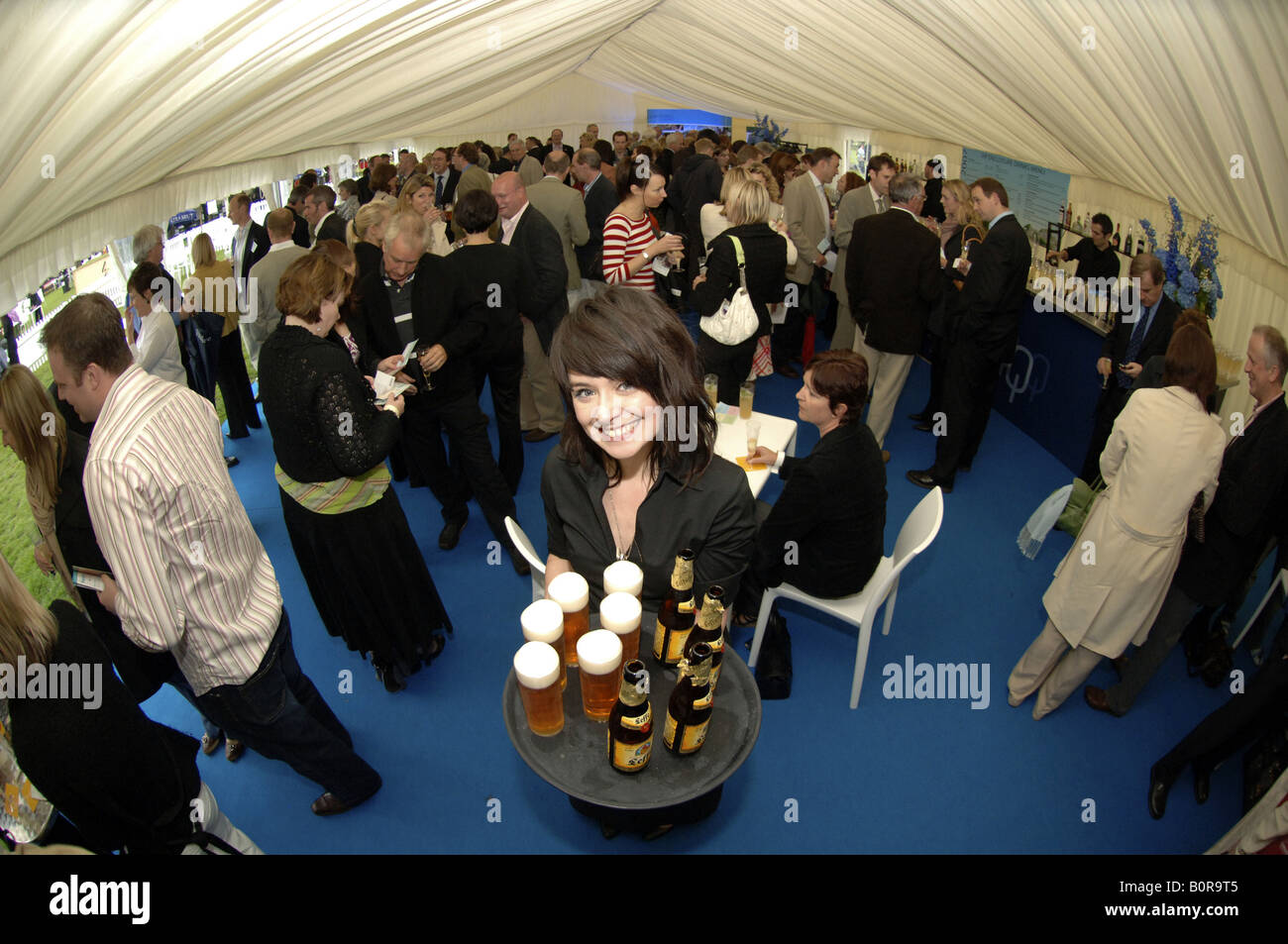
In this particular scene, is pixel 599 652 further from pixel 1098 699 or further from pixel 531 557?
pixel 1098 699

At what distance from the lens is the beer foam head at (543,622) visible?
52.9 inches

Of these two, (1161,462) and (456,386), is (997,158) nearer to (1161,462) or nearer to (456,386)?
(1161,462)

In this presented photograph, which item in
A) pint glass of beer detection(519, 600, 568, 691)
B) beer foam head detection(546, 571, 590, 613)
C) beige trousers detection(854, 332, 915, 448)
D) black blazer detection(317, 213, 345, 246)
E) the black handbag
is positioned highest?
black blazer detection(317, 213, 345, 246)

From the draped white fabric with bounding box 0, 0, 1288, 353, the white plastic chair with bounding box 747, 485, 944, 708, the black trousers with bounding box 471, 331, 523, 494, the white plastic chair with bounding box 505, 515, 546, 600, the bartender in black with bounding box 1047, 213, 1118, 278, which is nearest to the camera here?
the draped white fabric with bounding box 0, 0, 1288, 353

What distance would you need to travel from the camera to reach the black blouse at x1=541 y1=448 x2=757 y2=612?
1.69 metres

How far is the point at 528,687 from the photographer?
1300 millimetres

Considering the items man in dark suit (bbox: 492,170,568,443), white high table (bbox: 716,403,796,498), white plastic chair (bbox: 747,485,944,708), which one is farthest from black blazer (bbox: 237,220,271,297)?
white plastic chair (bbox: 747,485,944,708)

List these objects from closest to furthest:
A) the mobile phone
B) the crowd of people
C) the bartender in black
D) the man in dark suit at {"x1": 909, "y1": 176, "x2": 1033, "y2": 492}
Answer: the crowd of people → the mobile phone → the man in dark suit at {"x1": 909, "y1": 176, "x2": 1033, "y2": 492} → the bartender in black

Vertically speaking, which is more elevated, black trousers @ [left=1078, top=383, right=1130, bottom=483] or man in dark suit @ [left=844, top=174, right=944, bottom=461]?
man in dark suit @ [left=844, top=174, right=944, bottom=461]

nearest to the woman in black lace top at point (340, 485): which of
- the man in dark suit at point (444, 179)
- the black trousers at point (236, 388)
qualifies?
the black trousers at point (236, 388)

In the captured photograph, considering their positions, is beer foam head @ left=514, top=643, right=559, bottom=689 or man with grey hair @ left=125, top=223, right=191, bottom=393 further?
man with grey hair @ left=125, top=223, right=191, bottom=393

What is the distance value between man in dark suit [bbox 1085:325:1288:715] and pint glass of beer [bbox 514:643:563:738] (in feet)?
7.91

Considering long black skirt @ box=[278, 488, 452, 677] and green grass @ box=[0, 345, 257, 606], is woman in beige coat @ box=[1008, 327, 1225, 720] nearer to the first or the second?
long black skirt @ box=[278, 488, 452, 677]
